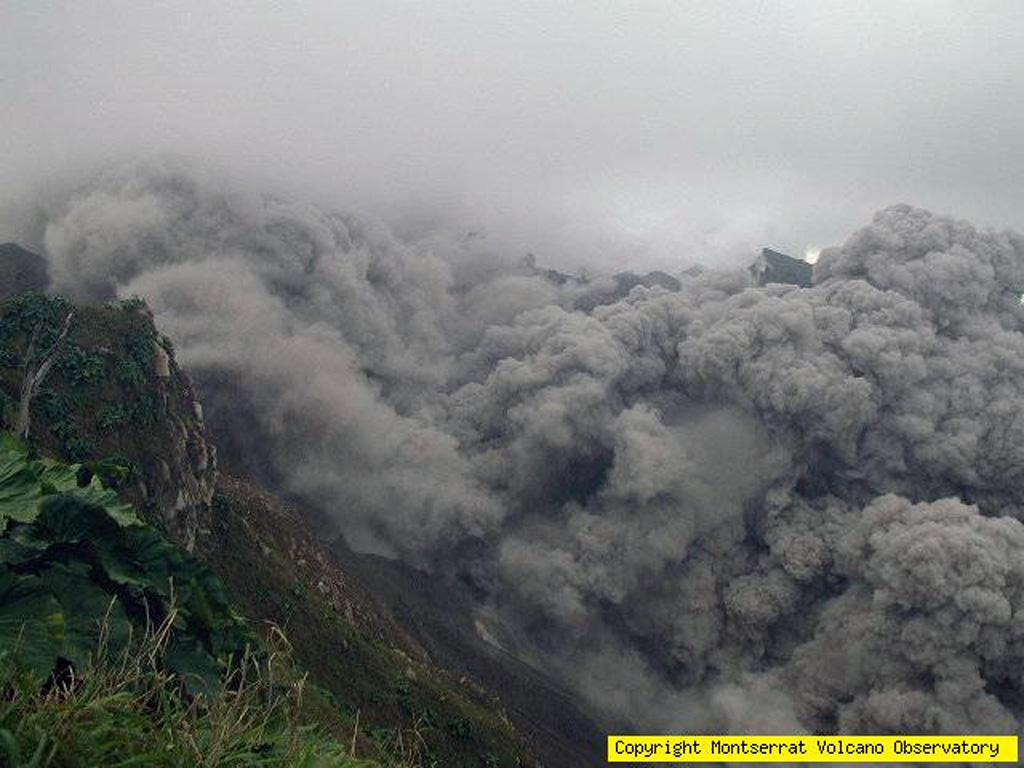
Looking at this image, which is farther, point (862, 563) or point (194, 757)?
point (862, 563)

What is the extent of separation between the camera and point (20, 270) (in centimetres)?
9962

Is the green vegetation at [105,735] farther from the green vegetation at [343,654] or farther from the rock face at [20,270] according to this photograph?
the rock face at [20,270]

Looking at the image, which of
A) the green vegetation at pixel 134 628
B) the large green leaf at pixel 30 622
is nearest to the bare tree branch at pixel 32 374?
the green vegetation at pixel 134 628

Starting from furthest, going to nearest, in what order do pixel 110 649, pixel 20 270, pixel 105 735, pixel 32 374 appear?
pixel 20 270, pixel 32 374, pixel 110 649, pixel 105 735

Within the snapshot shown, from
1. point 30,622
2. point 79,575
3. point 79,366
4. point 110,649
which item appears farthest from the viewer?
point 79,366

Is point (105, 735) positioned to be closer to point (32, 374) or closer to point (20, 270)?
point (32, 374)

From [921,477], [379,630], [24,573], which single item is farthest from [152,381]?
[921,477]

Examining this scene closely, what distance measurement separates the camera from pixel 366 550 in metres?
105

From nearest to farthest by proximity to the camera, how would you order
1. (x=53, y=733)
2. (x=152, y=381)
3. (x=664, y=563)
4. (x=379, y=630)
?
(x=53, y=733), (x=152, y=381), (x=379, y=630), (x=664, y=563)

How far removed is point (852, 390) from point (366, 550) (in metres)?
63.4

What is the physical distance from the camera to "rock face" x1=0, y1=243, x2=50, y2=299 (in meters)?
95.6

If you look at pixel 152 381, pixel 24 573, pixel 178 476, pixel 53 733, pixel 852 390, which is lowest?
pixel 852 390

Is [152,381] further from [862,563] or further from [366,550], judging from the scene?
[862,563]

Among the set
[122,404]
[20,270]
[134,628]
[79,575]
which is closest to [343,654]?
[122,404]
